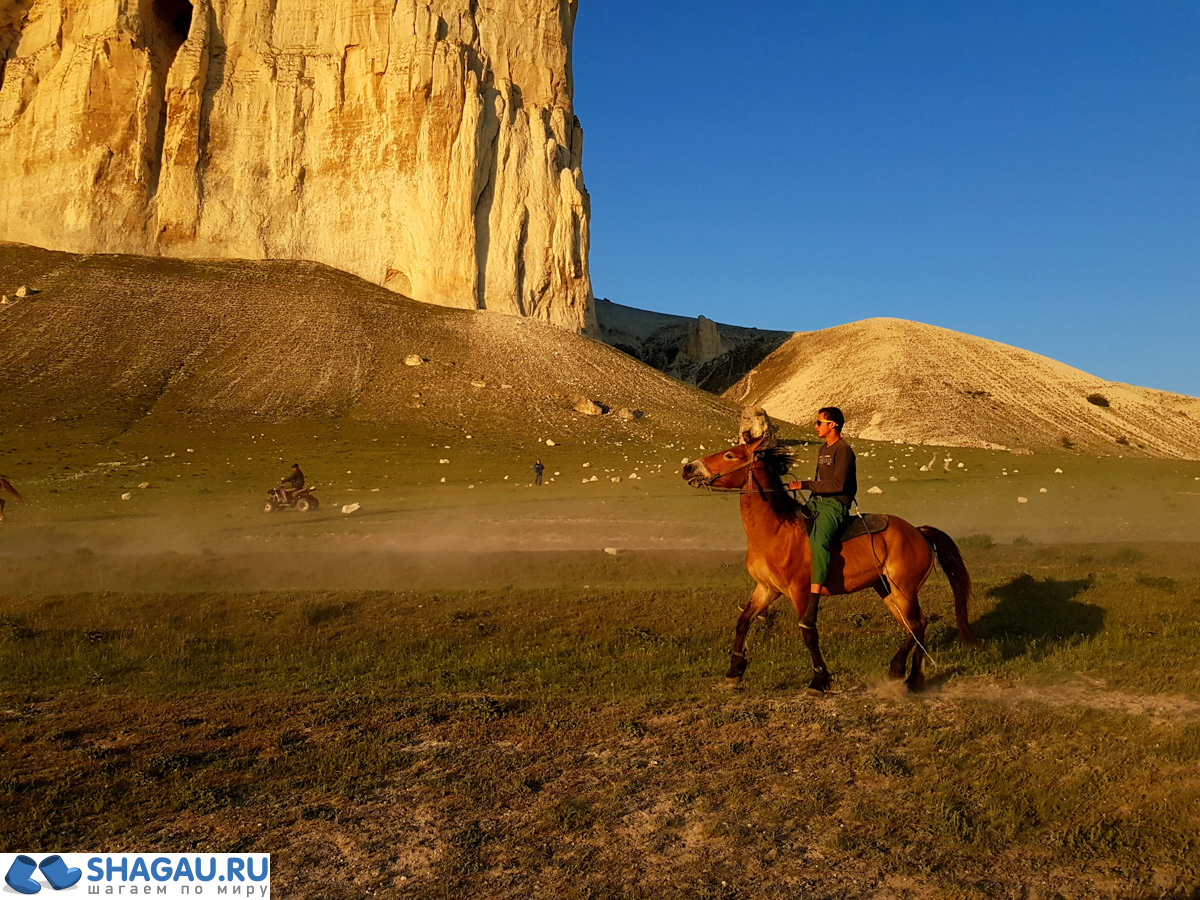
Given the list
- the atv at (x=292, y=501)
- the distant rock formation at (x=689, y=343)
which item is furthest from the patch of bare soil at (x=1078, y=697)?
the distant rock formation at (x=689, y=343)

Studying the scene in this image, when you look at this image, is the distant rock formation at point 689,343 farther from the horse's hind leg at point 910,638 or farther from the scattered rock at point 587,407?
the horse's hind leg at point 910,638

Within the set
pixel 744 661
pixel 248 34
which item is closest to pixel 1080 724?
pixel 744 661

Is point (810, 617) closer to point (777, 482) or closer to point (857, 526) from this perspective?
point (857, 526)

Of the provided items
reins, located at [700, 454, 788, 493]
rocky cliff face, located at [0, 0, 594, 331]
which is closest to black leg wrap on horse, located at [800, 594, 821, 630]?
reins, located at [700, 454, 788, 493]

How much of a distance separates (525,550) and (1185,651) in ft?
45.0

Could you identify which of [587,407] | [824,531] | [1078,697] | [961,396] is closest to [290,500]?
[824,531]

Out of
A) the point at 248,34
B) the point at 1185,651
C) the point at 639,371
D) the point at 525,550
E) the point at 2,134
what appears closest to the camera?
the point at 1185,651

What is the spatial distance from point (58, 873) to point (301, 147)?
96.6 metres

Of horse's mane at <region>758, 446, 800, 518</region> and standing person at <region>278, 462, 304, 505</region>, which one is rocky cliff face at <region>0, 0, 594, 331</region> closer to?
standing person at <region>278, 462, 304, 505</region>

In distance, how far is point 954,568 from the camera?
10.8m

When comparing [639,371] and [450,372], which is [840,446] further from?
[639,371]

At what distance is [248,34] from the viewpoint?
94.6 metres

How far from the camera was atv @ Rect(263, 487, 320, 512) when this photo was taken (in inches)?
1160

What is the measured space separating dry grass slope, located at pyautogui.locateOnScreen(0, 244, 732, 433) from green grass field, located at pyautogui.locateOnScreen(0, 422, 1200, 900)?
131ft
